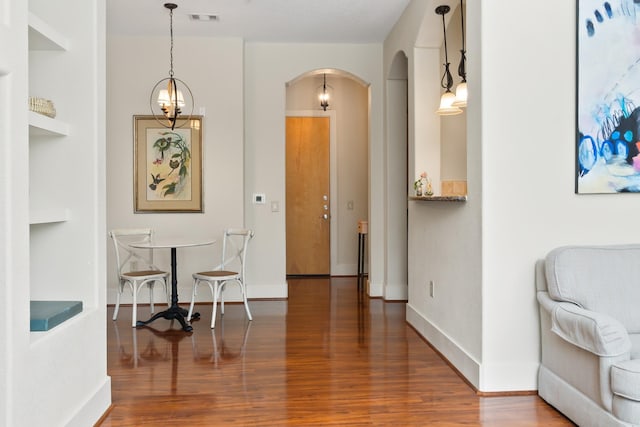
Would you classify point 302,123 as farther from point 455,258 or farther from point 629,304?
point 629,304

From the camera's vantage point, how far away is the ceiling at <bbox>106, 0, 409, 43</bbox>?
14.5 ft

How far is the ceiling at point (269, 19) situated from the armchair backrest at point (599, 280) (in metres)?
2.73

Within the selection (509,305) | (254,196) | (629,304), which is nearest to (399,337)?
(509,305)

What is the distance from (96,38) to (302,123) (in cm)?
490

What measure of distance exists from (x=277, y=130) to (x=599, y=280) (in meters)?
3.76

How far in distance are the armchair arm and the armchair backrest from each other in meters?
0.11

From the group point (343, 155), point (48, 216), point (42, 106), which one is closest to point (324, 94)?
point (343, 155)

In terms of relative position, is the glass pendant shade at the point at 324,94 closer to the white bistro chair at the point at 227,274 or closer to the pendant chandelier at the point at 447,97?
the white bistro chair at the point at 227,274

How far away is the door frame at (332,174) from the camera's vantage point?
23.9 feet

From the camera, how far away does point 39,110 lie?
7.11 ft

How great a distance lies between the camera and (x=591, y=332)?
7.30 ft

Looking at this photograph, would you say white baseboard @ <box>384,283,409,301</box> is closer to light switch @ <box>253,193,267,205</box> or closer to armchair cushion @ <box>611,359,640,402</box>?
light switch @ <box>253,193,267,205</box>

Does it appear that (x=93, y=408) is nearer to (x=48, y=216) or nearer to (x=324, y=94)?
(x=48, y=216)


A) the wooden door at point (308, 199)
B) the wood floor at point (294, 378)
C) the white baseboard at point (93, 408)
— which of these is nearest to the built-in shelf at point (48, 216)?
the white baseboard at point (93, 408)
